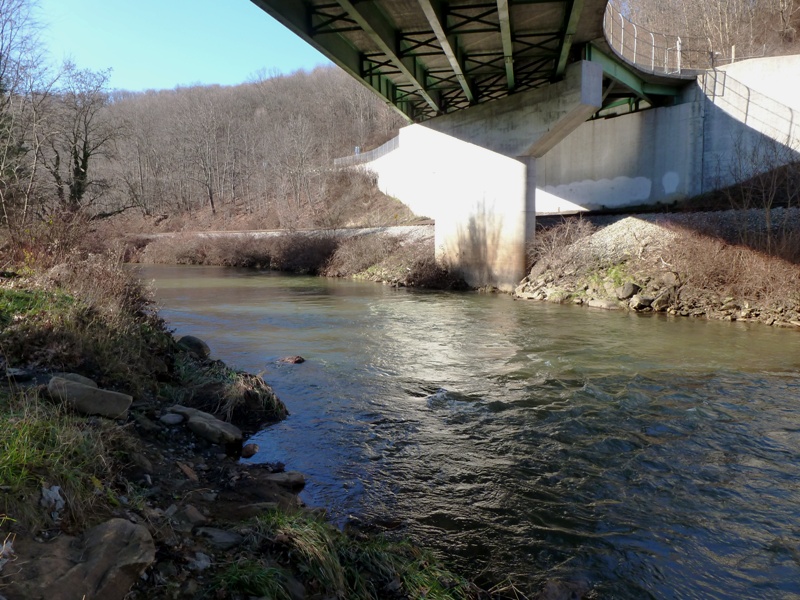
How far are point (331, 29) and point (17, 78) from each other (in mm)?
12267

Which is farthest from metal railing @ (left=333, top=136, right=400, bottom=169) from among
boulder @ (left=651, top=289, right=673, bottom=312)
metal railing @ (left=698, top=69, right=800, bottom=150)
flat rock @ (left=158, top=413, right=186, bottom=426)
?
flat rock @ (left=158, top=413, right=186, bottom=426)

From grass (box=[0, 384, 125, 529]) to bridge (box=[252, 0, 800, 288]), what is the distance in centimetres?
1128

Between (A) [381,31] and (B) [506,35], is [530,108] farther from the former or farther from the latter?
(A) [381,31]

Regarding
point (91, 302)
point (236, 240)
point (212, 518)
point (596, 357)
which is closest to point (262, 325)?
point (91, 302)

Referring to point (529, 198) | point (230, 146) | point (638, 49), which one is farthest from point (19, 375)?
point (230, 146)

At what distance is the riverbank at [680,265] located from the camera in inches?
635

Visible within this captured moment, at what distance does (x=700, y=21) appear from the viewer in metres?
42.3

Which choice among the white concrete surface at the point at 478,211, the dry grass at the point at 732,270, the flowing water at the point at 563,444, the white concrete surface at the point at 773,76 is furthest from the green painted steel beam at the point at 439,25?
the white concrete surface at the point at 773,76

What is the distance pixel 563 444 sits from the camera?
7.00m

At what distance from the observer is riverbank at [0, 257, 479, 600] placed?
3.12 m

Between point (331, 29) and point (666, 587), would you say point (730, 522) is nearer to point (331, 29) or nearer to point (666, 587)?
point (666, 587)

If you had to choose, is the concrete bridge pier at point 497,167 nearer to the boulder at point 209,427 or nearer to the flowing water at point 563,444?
the flowing water at point 563,444

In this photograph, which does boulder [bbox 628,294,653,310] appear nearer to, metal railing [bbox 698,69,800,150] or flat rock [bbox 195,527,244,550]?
metal railing [bbox 698,69,800,150]

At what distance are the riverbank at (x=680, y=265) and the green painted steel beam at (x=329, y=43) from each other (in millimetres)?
8240
